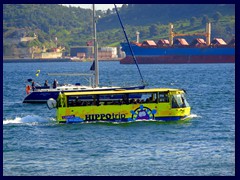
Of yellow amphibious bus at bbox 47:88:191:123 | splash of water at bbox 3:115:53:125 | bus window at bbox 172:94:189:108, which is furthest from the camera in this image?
splash of water at bbox 3:115:53:125

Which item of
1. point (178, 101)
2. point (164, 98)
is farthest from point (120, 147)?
point (178, 101)

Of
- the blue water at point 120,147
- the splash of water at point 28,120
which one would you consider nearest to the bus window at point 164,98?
the blue water at point 120,147

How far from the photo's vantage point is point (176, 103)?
48.3 meters

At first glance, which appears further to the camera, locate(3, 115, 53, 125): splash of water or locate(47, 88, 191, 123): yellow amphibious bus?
locate(3, 115, 53, 125): splash of water

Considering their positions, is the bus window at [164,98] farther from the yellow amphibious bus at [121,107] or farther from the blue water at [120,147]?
the blue water at [120,147]

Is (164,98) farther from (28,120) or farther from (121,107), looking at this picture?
(28,120)

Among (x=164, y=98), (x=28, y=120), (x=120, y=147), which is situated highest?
(x=164, y=98)

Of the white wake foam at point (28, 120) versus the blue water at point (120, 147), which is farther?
the white wake foam at point (28, 120)

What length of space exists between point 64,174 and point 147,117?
52.4ft

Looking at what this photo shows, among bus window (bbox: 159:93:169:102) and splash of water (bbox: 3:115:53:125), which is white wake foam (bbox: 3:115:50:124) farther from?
bus window (bbox: 159:93:169:102)

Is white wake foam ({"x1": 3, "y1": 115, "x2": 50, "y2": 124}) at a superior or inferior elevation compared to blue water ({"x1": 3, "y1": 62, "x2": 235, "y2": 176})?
superior

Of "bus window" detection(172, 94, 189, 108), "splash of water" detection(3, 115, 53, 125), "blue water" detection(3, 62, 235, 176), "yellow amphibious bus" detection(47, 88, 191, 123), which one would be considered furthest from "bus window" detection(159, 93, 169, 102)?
"splash of water" detection(3, 115, 53, 125)

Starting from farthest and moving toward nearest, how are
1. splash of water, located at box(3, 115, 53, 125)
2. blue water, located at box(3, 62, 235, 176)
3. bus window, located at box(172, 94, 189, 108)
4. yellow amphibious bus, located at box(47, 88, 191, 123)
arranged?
splash of water, located at box(3, 115, 53, 125) → bus window, located at box(172, 94, 189, 108) → yellow amphibious bus, located at box(47, 88, 191, 123) → blue water, located at box(3, 62, 235, 176)
